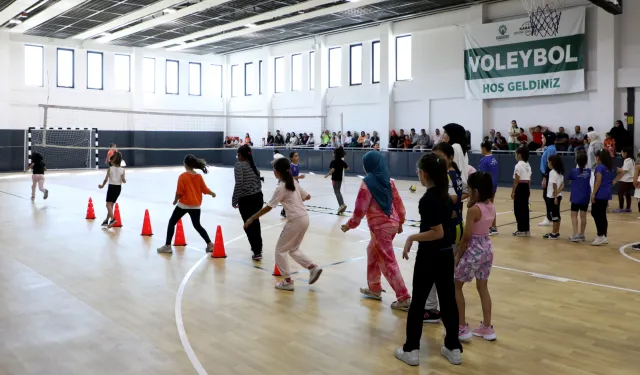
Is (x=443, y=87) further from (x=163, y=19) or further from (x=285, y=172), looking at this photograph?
(x=285, y=172)

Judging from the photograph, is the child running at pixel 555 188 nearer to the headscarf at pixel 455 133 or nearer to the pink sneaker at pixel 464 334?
the headscarf at pixel 455 133

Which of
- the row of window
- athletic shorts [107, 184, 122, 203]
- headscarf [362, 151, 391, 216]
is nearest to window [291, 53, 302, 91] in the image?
the row of window

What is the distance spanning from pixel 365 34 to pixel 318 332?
26.2 meters

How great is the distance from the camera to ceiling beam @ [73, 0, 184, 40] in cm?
2467

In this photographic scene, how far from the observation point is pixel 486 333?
17.6ft

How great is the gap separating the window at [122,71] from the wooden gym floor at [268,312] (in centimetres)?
2538

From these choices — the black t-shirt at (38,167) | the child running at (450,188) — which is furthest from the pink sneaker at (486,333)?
the black t-shirt at (38,167)

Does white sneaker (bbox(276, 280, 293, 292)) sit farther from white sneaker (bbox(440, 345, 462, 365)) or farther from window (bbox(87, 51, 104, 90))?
window (bbox(87, 51, 104, 90))

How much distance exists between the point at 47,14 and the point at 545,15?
20.8m

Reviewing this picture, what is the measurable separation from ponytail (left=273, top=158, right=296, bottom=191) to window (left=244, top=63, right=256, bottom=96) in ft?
102

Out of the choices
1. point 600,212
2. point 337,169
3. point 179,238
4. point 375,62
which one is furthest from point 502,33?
point 179,238

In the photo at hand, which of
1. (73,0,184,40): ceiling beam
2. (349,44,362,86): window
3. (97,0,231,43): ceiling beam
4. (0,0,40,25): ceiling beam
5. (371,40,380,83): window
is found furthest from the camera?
(349,44,362,86): window

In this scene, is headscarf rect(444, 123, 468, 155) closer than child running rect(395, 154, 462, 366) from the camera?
No

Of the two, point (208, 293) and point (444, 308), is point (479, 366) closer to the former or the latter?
point (444, 308)
